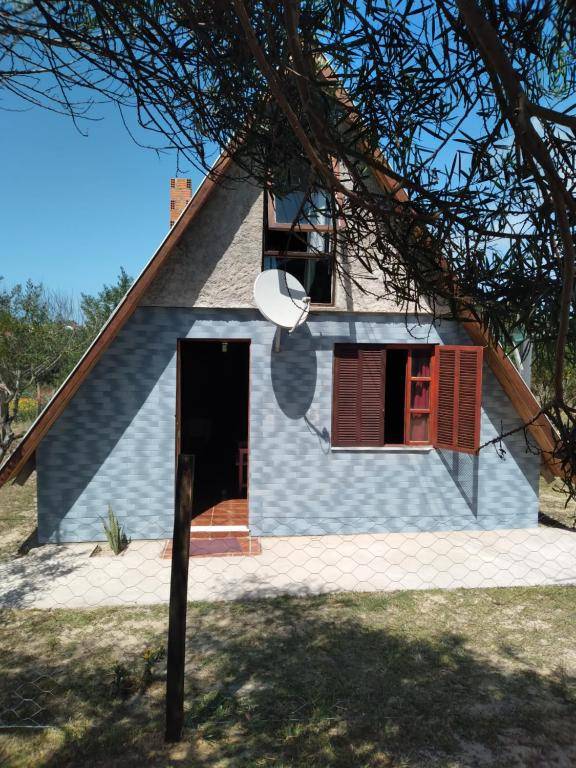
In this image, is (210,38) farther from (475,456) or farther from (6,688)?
(475,456)

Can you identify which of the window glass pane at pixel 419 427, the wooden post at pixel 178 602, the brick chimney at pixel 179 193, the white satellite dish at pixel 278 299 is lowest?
the wooden post at pixel 178 602

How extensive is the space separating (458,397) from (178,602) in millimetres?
5219

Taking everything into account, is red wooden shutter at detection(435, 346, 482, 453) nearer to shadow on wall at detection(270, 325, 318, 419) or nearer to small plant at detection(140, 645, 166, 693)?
shadow on wall at detection(270, 325, 318, 419)

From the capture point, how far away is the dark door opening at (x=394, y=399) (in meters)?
11.6

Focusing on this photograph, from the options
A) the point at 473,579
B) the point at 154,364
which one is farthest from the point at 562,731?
the point at 154,364

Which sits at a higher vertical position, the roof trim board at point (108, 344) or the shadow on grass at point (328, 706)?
the roof trim board at point (108, 344)

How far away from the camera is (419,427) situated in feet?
26.5

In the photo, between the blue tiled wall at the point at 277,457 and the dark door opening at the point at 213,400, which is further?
the dark door opening at the point at 213,400

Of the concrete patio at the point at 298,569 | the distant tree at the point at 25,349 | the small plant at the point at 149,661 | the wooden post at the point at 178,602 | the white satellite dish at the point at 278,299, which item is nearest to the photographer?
the wooden post at the point at 178,602

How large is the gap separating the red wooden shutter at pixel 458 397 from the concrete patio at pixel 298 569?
4.63ft

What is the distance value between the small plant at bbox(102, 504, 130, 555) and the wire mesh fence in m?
0.14

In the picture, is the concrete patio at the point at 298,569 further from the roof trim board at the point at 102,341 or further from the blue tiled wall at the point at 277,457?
the roof trim board at the point at 102,341

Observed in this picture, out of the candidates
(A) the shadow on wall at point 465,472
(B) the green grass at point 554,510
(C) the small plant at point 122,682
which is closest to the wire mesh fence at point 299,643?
(C) the small plant at point 122,682

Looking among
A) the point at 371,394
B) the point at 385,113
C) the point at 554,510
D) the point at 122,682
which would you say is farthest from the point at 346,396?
the point at 385,113
